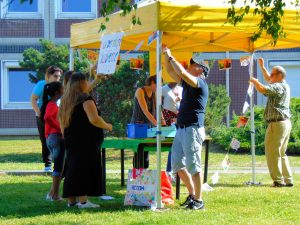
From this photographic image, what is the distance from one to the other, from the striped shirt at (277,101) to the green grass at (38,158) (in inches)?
177

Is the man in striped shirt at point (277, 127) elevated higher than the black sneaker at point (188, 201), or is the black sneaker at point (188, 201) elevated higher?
the man in striped shirt at point (277, 127)

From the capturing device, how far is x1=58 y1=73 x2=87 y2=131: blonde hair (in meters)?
8.73

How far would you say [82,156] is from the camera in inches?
345

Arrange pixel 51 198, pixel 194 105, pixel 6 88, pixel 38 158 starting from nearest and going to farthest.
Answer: pixel 194 105, pixel 51 198, pixel 38 158, pixel 6 88

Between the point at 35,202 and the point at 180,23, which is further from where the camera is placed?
the point at 35,202

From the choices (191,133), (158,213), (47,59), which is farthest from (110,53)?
(47,59)

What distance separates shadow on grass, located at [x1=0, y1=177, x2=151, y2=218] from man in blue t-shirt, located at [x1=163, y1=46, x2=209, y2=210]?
0.69 metres

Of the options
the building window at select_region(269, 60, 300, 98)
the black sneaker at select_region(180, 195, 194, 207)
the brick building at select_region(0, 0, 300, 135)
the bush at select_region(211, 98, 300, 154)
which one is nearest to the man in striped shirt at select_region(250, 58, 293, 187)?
the black sneaker at select_region(180, 195, 194, 207)

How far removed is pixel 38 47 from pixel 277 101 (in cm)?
1485

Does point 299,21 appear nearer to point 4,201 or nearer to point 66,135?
point 66,135

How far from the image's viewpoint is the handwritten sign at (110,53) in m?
8.76

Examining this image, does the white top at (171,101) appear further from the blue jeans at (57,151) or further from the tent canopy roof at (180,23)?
the blue jeans at (57,151)

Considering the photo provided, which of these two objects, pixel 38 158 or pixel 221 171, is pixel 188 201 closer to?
pixel 221 171

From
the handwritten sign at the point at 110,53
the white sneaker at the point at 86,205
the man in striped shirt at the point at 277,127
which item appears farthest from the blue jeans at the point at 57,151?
the man in striped shirt at the point at 277,127
